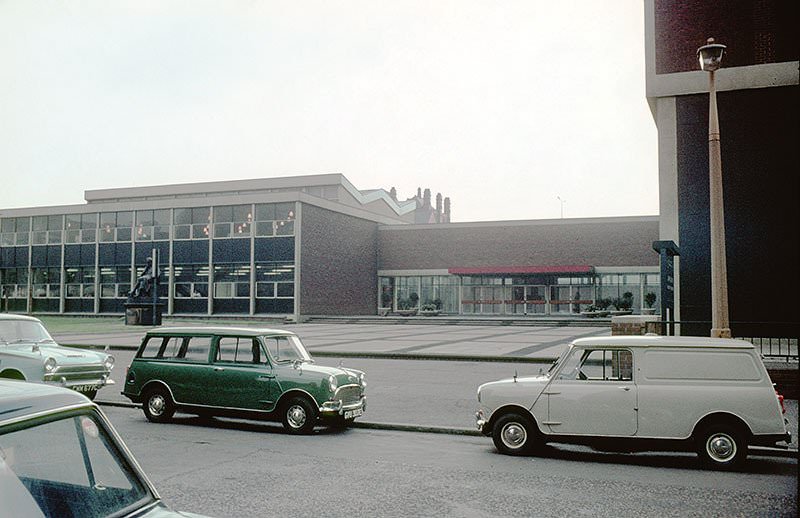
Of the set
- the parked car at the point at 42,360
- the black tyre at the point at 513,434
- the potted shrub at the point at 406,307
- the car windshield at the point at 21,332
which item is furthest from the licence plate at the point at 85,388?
the potted shrub at the point at 406,307

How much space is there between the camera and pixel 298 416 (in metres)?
10.9

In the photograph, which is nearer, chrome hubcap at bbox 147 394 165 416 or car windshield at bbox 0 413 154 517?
car windshield at bbox 0 413 154 517

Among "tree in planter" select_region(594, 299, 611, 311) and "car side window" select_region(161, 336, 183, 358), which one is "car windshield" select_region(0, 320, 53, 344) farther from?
"tree in planter" select_region(594, 299, 611, 311)

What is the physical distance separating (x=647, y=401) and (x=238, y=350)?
20.2 feet

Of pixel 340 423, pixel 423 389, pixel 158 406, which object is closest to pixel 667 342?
pixel 340 423

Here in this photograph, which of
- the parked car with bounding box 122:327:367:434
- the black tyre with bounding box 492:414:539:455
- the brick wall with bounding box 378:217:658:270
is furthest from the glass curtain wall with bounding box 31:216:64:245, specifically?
the black tyre with bounding box 492:414:539:455

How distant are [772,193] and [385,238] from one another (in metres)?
39.9

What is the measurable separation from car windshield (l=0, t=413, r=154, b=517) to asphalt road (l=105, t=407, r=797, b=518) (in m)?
3.86

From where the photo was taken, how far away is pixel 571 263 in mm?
54312

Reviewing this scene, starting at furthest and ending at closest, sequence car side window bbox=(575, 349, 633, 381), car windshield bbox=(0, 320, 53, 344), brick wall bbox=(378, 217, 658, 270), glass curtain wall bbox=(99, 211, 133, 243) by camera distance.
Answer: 1. brick wall bbox=(378, 217, 658, 270)
2. glass curtain wall bbox=(99, 211, 133, 243)
3. car windshield bbox=(0, 320, 53, 344)
4. car side window bbox=(575, 349, 633, 381)

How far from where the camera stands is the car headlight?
12.0m

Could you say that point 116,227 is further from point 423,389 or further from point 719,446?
point 719,446

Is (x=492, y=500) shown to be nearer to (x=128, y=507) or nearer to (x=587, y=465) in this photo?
(x=587, y=465)

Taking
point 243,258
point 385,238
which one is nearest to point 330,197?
point 385,238
